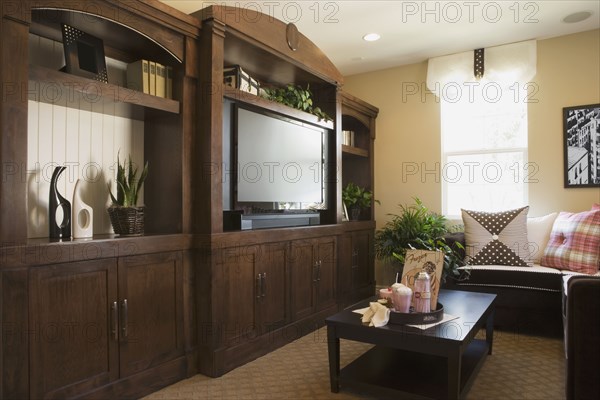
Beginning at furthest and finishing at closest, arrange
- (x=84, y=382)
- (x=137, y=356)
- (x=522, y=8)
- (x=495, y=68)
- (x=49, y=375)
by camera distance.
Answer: (x=495, y=68) < (x=522, y=8) < (x=137, y=356) < (x=84, y=382) < (x=49, y=375)

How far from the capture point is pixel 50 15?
1.97m

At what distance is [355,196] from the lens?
14.1ft

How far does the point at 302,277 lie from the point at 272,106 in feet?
4.23

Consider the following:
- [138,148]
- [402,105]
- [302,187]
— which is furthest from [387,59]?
[138,148]

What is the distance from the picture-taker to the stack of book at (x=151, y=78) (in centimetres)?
232

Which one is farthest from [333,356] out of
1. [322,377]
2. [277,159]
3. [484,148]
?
[484,148]

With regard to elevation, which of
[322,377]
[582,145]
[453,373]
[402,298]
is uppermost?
[582,145]

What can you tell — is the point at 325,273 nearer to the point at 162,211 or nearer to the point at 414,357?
the point at 414,357

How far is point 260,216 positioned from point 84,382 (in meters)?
1.41

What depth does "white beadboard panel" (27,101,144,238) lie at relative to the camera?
81.5 inches

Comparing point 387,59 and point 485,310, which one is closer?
point 485,310

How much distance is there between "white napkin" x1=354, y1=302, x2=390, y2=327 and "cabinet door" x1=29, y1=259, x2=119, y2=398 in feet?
4.05

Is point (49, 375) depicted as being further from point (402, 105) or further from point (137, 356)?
point (402, 105)

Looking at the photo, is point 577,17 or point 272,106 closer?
point 272,106
